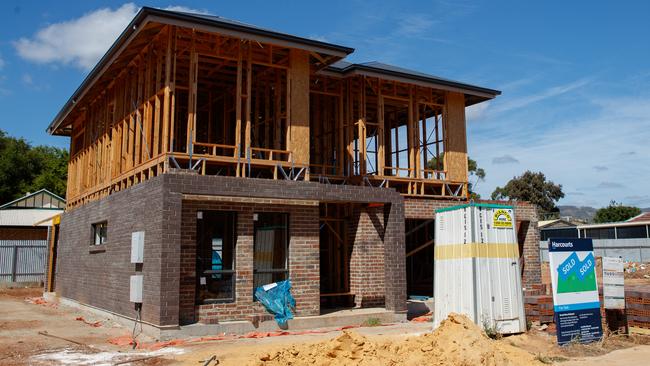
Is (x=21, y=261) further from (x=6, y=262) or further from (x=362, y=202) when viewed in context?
(x=362, y=202)

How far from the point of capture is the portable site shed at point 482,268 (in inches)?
426

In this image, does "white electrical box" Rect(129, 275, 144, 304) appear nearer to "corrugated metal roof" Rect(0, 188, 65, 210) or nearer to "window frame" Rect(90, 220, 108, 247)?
"window frame" Rect(90, 220, 108, 247)

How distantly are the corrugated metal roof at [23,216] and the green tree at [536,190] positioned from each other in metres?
55.9

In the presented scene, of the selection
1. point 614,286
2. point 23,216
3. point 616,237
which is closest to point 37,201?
point 23,216

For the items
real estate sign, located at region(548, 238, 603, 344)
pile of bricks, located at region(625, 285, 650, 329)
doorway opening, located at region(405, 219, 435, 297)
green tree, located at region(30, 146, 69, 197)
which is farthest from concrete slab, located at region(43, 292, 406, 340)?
green tree, located at region(30, 146, 69, 197)

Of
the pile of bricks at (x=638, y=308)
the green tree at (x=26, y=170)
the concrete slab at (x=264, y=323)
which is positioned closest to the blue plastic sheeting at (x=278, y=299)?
the concrete slab at (x=264, y=323)

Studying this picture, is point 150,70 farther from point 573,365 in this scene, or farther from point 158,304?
point 573,365

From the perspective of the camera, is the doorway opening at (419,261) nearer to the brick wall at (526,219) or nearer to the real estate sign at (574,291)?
the brick wall at (526,219)

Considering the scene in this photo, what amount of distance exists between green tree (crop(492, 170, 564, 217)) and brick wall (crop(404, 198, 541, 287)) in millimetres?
56342

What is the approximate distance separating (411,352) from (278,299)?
211 inches

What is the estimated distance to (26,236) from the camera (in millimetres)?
34375

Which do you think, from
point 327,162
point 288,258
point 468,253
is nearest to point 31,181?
point 327,162

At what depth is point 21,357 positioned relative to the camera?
34.0 feet

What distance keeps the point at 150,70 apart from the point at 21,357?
328 inches
